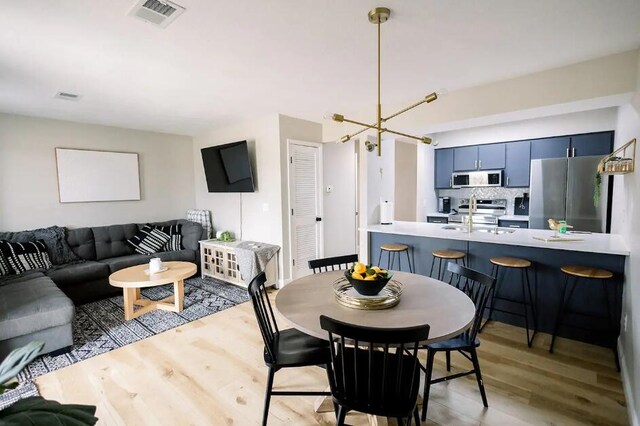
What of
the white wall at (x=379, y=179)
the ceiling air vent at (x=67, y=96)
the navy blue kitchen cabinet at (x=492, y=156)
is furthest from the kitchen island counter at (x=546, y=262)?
the ceiling air vent at (x=67, y=96)

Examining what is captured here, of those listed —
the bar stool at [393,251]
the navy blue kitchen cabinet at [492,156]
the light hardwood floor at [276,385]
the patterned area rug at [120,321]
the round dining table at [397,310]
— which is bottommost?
the light hardwood floor at [276,385]

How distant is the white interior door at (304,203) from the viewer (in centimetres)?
443

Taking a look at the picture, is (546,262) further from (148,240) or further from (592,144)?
(148,240)

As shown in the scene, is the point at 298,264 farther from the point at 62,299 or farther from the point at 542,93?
the point at 542,93

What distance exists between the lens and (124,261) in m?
4.23

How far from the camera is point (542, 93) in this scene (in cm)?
285

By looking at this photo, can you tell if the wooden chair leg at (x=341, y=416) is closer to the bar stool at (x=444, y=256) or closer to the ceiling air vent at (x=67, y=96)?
the bar stool at (x=444, y=256)

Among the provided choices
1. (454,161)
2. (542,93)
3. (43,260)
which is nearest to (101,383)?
(43,260)

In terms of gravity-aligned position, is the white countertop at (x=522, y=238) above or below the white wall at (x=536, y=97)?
below

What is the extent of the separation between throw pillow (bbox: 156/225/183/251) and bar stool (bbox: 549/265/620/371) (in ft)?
15.9

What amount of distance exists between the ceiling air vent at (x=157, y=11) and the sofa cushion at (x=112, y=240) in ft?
12.0

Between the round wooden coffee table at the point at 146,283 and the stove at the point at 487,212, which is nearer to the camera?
the round wooden coffee table at the point at 146,283

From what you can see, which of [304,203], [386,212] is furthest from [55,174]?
[386,212]

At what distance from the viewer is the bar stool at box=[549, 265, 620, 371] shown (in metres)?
→ 2.49
